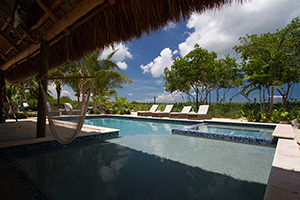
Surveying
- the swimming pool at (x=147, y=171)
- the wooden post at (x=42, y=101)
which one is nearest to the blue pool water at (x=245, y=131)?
the swimming pool at (x=147, y=171)

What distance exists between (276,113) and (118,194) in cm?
886

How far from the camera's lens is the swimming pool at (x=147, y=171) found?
2053mm

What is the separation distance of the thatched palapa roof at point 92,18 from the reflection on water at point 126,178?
6.46ft

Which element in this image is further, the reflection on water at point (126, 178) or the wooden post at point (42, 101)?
the wooden post at point (42, 101)

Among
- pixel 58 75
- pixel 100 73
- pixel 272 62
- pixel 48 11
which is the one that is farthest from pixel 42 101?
pixel 58 75

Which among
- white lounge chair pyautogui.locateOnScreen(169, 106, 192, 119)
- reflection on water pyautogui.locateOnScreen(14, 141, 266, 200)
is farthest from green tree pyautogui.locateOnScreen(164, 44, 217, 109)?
reflection on water pyautogui.locateOnScreen(14, 141, 266, 200)

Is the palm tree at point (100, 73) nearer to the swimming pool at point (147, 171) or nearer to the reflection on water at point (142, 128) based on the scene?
the reflection on water at point (142, 128)

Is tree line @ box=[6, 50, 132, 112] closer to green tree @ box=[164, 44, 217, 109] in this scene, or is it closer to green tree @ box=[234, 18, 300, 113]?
green tree @ box=[164, 44, 217, 109]

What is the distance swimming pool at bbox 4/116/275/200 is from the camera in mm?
2053

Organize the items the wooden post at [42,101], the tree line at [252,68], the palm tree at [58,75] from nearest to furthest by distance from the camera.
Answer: the wooden post at [42,101], the tree line at [252,68], the palm tree at [58,75]

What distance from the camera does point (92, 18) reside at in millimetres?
3486

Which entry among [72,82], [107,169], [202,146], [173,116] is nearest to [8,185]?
[107,169]

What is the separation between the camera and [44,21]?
3.60m

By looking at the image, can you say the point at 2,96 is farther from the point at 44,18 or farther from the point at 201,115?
the point at 201,115
